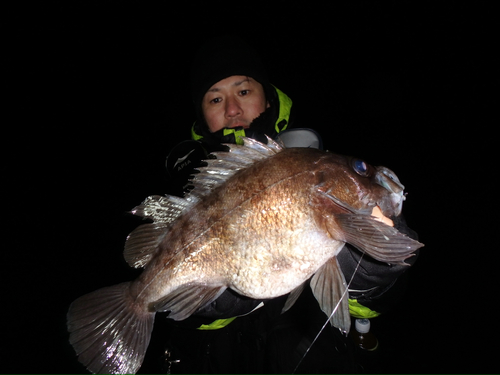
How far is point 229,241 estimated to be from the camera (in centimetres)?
122

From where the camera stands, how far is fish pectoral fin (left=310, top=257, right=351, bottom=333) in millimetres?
1142

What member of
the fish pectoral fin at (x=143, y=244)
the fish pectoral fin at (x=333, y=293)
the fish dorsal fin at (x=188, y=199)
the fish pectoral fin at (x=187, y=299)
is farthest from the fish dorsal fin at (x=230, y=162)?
the fish pectoral fin at (x=333, y=293)

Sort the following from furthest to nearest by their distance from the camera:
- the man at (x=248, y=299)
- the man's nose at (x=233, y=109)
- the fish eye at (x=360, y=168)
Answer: the man's nose at (x=233, y=109) → the man at (x=248, y=299) → the fish eye at (x=360, y=168)

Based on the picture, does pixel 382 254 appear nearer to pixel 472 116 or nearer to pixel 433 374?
pixel 433 374

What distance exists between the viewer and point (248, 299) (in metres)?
1.62

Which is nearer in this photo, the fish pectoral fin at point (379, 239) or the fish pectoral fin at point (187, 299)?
the fish pectoral fin at point (379, 239)

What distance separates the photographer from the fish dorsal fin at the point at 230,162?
1.35 metres

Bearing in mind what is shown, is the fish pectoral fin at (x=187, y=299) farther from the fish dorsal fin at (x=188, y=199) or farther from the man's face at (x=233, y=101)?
the man's face at (x=233, y=101)

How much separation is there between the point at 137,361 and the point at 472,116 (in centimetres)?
1553

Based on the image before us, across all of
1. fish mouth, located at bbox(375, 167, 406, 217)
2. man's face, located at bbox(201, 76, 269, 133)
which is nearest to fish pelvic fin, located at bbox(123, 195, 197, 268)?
fish mouth, located at bbox(375, 167, 406, 217)

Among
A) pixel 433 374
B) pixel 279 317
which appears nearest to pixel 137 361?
pixel 279 317

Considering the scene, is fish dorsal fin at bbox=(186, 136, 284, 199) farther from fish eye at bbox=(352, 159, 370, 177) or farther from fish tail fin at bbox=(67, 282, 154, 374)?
fish tail fin at bbox=(67, 282, 154, 374)

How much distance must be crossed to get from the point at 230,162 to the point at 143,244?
25.3 inches

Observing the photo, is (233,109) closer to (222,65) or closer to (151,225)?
(222,65)
